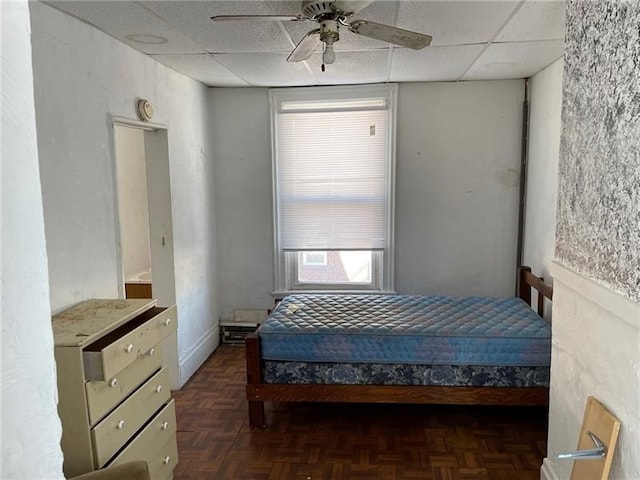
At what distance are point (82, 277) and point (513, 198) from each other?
3.49 metres

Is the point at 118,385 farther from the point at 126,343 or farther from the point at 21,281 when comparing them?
the point at 21,281

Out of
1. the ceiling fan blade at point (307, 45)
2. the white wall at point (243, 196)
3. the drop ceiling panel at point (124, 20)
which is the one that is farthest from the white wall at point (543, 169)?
the drop ceiling panel at point (124, 20)

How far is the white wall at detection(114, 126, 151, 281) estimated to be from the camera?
4.40m

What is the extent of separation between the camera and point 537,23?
256 centimetres

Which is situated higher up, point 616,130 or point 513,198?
point 616,130

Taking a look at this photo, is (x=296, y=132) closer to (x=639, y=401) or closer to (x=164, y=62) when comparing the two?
(x=164, y=62)

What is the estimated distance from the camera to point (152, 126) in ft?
10.6

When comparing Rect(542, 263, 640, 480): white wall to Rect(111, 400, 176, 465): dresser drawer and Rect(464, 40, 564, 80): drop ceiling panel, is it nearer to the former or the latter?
Rect(464, 40, 564, 80): drop ceiling panel

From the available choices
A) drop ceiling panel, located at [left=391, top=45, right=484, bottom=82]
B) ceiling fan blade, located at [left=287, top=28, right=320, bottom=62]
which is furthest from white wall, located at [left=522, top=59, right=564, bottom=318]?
ceiling fan blade, located at [left=287, top=28, right=320, bottom=62]

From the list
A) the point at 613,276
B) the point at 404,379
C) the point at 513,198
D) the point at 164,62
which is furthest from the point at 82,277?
the point at 513,198

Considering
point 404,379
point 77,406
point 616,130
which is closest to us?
point 616,130

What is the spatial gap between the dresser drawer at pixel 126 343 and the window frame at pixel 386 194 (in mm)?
2118

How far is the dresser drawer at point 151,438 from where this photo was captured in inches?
82.0

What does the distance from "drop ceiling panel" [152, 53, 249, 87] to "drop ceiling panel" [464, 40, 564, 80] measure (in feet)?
6.14
